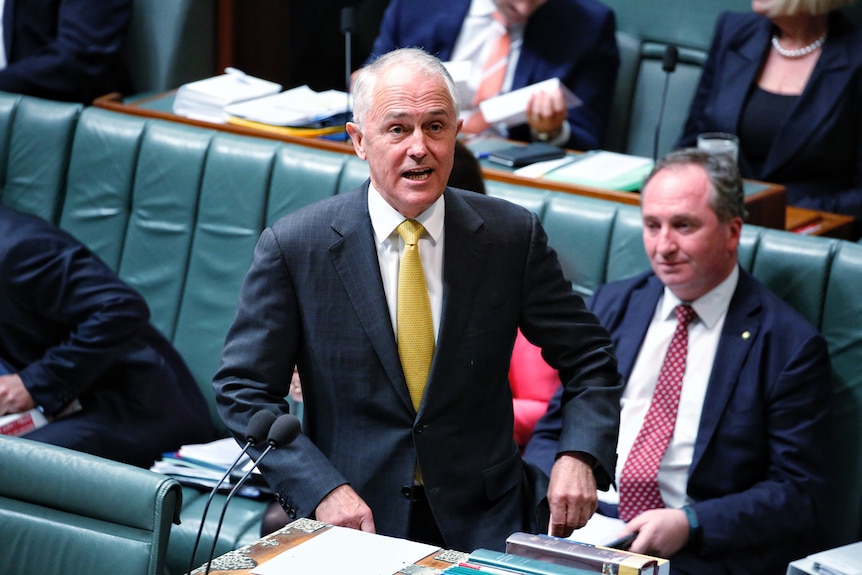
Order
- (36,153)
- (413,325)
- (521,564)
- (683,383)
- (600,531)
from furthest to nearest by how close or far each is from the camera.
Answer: (36,153) < (683,383) < (600,531) < (413,325) < (521,564)

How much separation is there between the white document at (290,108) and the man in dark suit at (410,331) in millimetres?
1725

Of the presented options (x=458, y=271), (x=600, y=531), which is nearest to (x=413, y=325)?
(x=458, y=271)

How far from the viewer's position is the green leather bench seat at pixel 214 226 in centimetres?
290

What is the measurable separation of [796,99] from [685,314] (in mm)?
1387

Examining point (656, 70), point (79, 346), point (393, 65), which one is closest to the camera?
point (393, 65)

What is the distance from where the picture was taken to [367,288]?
82.6 inches

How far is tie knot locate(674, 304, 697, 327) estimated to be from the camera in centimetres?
282

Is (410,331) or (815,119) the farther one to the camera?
(815,119)

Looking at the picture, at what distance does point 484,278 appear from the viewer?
7.04 feet

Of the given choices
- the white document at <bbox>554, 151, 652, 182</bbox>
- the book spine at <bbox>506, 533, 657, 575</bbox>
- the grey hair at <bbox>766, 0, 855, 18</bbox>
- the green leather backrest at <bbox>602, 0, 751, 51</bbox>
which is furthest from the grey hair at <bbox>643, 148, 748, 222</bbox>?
the green leather backrest at <bbox>602, 0, 751, 51</bbox>

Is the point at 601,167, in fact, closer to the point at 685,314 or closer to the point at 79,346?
the point at 685,314

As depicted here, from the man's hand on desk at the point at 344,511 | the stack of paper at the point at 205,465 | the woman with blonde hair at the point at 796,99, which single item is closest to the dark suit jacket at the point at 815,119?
the woman with blonde hair at the point at 796,99

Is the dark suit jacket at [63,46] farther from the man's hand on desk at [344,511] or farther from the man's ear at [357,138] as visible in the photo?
the man's hand on desk at [344,511]

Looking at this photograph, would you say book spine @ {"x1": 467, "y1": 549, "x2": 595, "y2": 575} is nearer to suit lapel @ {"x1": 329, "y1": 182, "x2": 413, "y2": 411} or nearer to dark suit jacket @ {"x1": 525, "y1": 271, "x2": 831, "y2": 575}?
suit lapel @ {"x1": 329, "y1": 182, "x2": 413, "y2": 411}
